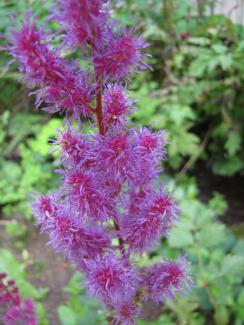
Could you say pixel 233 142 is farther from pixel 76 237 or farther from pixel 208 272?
pixel 76 237

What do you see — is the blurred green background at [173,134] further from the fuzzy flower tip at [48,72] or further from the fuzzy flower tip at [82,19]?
the fuzzy flower tip at [82,19]

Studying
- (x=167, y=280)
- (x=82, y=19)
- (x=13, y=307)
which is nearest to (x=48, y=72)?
(x=82, y=19)

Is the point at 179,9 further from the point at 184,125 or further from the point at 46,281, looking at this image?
the point at 46,281

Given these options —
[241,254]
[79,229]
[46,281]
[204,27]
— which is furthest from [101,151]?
[204,27]

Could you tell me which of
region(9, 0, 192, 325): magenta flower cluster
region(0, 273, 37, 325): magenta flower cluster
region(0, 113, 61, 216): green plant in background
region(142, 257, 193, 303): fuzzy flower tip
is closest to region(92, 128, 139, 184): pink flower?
region(9, 0, 192, 325): magenta flower cluster

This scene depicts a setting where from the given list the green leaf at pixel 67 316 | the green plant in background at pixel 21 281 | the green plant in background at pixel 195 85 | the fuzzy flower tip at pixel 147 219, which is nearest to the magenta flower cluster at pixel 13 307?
the green leaf at pixel 67 316
